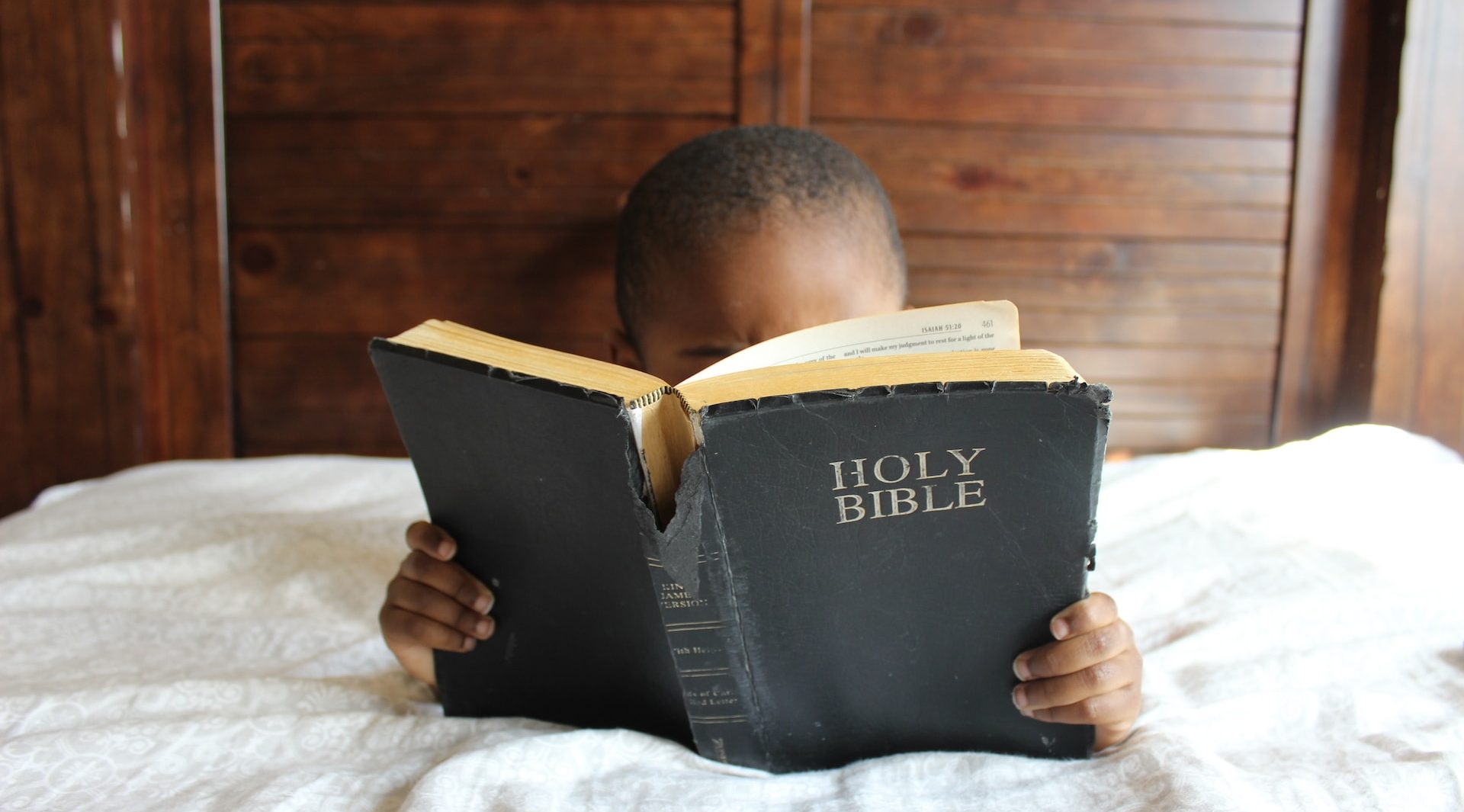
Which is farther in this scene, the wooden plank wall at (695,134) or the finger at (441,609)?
the wooden plank wall at (695,134)

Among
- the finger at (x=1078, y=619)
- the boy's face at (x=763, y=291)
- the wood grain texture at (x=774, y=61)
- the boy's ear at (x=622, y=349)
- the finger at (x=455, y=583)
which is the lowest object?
the finger at (x=455, y=583)

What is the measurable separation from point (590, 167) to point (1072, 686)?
1062 mm

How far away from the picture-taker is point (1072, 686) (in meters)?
0.50

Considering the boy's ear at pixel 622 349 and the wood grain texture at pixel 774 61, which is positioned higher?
the wood grain texture at pixel 774 61

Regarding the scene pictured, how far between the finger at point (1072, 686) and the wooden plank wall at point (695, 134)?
0.95 meters

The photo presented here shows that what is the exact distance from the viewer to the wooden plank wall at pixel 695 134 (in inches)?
52.5

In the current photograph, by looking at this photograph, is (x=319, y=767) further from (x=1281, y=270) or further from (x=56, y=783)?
(x=1281, y=270)

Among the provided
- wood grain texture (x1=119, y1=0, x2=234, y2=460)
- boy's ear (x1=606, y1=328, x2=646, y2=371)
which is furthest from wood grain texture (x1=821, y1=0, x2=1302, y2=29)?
wood grain texture (x1=119, y1=0, x2=234, y2=460)

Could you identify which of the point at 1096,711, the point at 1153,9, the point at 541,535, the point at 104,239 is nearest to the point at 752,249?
the point at 541,535

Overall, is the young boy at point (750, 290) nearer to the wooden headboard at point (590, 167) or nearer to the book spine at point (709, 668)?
the book spine at point (709, 668)

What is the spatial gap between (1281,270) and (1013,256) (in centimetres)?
42

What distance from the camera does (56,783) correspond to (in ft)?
1.61

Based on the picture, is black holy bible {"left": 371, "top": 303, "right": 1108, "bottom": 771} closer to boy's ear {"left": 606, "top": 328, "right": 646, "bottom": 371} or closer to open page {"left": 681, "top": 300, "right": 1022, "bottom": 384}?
A: open page {"left": 681, "top": 300, "right": 1022, "bottom": 384}

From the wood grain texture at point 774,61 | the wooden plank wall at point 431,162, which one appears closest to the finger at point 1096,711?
the wooden plank wall at point 431,162
